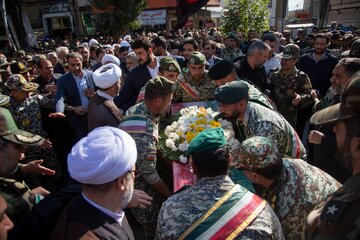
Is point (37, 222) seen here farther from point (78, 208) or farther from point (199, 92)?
point (199, 92)

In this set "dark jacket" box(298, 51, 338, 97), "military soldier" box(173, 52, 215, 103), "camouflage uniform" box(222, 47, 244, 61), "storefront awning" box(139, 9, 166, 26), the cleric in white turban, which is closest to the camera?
the cleric in white turban

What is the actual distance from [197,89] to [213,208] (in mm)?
2891

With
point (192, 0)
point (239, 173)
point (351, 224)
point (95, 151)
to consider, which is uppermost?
point (192, 0)

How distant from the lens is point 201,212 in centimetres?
192

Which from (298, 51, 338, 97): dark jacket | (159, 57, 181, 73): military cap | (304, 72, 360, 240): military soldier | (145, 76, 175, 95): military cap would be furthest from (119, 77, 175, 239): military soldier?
(298, 51, 338, 97): dark jacket

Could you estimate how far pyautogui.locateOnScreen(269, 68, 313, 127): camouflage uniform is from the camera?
510cm

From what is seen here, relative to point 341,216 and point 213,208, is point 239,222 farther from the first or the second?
point 341,216

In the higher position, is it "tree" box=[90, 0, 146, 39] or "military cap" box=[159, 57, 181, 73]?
"tree" box=[90, 0, 146, 39]

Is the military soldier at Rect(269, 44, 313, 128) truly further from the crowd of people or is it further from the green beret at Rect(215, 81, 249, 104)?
the green beret at Rect(215, 81, 249, 104)

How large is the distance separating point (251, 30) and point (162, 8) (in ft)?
68.2

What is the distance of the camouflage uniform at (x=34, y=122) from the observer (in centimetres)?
430

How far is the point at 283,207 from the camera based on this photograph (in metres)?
2.34

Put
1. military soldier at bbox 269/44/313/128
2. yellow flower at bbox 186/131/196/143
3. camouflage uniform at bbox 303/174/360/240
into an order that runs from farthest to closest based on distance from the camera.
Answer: military soldier at bbox 269/44/313/128, yellow flower at bbox 186/131/196/143, camouflage uniform at bbox 303/174/360/240

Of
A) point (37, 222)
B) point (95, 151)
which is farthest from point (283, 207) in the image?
point (37, 222)
